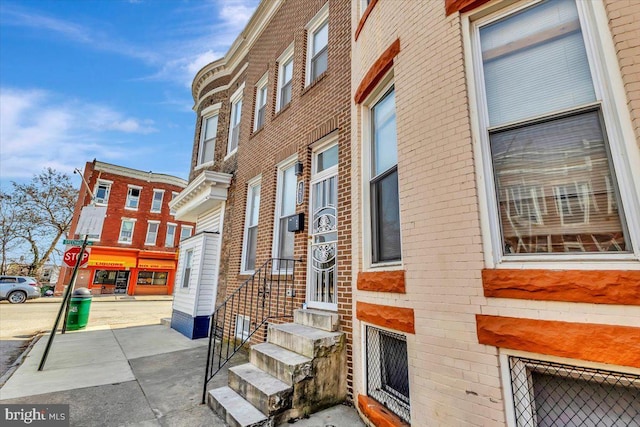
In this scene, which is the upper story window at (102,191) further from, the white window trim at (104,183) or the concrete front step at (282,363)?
the concrete front step at (282,363)

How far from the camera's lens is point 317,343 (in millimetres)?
3586

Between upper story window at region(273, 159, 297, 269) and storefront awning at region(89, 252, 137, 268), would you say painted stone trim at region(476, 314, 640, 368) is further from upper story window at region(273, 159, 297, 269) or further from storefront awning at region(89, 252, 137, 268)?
storefront awning at region(89, 252, 137, 268)

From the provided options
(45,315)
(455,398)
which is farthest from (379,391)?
(45,315)

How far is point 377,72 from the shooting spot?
3.71 m

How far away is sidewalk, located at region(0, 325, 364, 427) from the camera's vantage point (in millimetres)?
3426

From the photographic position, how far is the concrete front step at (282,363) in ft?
10.9

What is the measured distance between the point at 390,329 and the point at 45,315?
16412 mm

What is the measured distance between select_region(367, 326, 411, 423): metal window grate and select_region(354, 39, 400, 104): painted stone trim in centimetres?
296

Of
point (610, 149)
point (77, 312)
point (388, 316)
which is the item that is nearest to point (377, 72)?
point (610, 149)

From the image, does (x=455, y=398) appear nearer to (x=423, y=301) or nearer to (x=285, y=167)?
(x=423, y=301)

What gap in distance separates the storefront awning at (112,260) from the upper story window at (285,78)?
23.5m

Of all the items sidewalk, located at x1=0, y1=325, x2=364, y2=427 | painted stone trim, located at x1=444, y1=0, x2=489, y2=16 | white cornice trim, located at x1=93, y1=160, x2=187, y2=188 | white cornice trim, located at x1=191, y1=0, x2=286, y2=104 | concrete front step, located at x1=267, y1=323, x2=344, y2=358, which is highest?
white cornice trim, located at x1=93, y1=160, x2=187, y2=188

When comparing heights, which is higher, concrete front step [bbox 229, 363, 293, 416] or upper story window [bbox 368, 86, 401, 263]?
upper story window [bbox 368, 86, 401, 263]

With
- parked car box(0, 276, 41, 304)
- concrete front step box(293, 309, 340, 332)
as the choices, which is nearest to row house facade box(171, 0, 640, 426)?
concrete front step box(293, 309, 340, 332)
